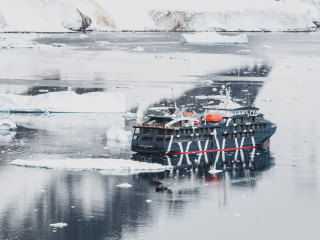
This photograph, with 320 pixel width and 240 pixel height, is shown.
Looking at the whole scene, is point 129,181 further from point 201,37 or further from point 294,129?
point 201,37

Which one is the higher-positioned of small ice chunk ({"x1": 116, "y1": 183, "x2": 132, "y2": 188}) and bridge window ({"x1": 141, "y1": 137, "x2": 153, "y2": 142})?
bridge window ({"x1": 141, "y1": 137, "x2": 153, "y2": 142})

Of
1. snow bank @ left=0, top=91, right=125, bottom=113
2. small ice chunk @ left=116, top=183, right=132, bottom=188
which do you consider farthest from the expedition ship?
snow bank @ left=0, top=91, right=125, bottom=113

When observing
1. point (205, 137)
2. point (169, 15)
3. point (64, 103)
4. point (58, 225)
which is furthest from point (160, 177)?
point (169, 15)

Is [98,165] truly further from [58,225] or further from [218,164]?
[58,225]

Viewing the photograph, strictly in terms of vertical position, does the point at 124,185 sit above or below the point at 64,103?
below

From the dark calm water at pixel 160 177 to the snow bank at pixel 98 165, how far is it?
1.72 ft

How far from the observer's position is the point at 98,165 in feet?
105

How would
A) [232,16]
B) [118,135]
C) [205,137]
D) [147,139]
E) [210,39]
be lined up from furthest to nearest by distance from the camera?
[232,16]
[210,39]
[118,135]
[205,137]
[147,139]

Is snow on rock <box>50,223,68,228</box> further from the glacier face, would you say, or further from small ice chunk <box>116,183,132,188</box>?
the glacier face

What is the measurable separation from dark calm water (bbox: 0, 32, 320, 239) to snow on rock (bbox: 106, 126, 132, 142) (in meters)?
0.44

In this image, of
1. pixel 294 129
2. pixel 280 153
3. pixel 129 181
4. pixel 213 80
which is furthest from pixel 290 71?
pixel 129 181

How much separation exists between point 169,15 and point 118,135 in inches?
4710

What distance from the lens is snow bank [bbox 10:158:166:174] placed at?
31.6 meters

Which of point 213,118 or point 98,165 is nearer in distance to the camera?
point 98,165
